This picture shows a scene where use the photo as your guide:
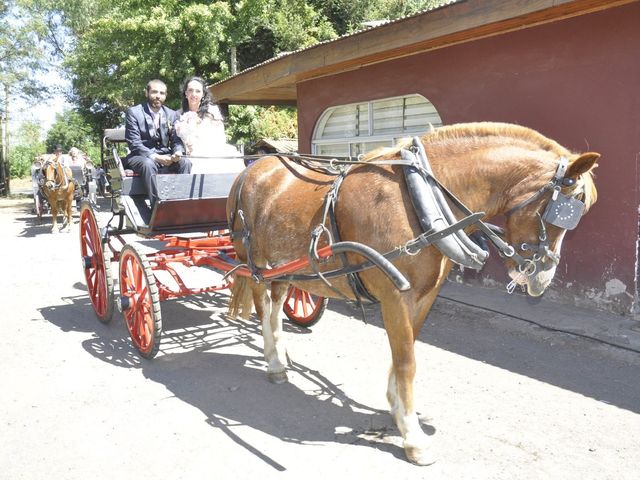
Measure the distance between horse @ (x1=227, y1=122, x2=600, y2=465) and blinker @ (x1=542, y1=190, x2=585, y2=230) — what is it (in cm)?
3

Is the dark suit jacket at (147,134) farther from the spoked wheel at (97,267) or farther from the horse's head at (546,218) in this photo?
the horse's head at (546,218)

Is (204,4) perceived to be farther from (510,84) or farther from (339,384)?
(339,384)

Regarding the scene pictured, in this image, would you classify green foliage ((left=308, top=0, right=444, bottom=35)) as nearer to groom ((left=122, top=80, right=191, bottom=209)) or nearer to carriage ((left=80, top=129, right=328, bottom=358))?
groom ((left=122, top=80, right=191, bottom=209))

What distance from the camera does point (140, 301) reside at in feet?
15.3

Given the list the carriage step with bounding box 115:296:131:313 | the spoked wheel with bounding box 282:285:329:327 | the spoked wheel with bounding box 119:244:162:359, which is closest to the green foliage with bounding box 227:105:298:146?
the spoked wheel with bounding box 282:285:329:327

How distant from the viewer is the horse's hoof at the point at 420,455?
302 centimetres

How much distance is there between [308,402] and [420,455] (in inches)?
42.3

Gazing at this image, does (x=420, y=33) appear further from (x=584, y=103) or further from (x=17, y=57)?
(x=17, y=57)

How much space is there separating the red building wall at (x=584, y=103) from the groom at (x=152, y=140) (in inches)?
143

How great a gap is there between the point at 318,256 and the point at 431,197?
0.78m

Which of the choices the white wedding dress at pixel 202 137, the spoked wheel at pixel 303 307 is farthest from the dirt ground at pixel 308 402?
the white wedding dress at pixel 202 137

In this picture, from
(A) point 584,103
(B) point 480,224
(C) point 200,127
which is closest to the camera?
(B) point 480,224

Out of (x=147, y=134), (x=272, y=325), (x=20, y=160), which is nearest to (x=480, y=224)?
(x=272, y=325)

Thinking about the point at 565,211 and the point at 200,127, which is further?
the point at 200,127
